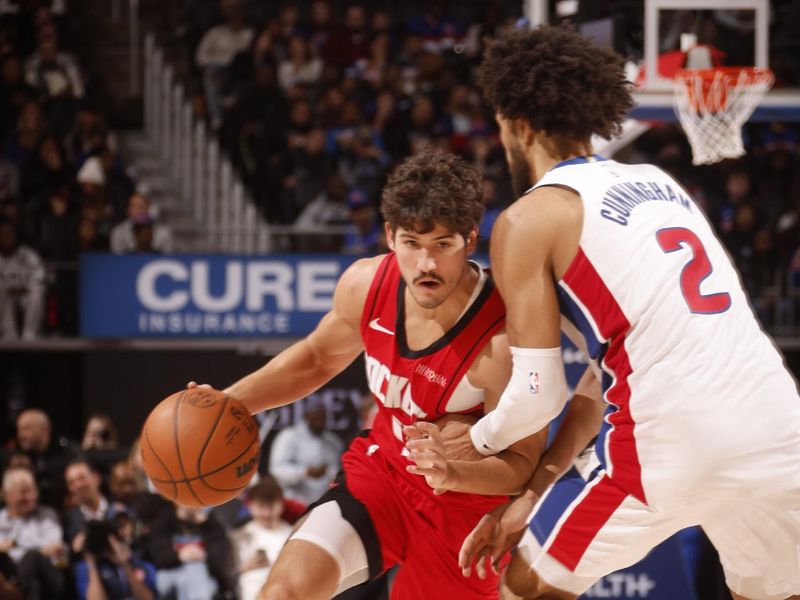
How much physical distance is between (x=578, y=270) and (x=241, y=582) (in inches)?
192

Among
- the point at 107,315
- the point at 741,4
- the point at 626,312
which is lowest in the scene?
the point at 107,315

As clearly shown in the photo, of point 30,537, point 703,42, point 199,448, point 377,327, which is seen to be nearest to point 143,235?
point 30,537

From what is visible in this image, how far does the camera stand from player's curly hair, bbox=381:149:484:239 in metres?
3.71

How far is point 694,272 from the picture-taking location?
131 inches

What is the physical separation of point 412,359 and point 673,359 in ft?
3.04

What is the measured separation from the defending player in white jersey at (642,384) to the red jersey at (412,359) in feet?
1.12

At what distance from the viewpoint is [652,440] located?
329 cm

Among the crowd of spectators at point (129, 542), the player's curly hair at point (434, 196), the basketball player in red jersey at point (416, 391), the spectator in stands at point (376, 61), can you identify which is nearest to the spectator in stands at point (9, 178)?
the spectator in stands at point (376, 61)

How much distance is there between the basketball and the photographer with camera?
3.71 m

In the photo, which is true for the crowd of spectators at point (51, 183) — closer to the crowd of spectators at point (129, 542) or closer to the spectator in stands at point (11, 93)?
the spectator in stands at point (11, 93)

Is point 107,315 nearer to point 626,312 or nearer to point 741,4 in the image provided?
point 741,4

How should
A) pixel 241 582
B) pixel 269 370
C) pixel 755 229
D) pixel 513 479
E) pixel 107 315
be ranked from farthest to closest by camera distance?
pixel 755 229 → pixel 107 315 → pixel 241 582 → pixel 269 370 → pixel 513 479

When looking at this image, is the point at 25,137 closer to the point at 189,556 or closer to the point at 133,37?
the point at 133,37

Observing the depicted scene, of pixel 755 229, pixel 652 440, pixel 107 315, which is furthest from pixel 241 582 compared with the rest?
pixel 755 229
